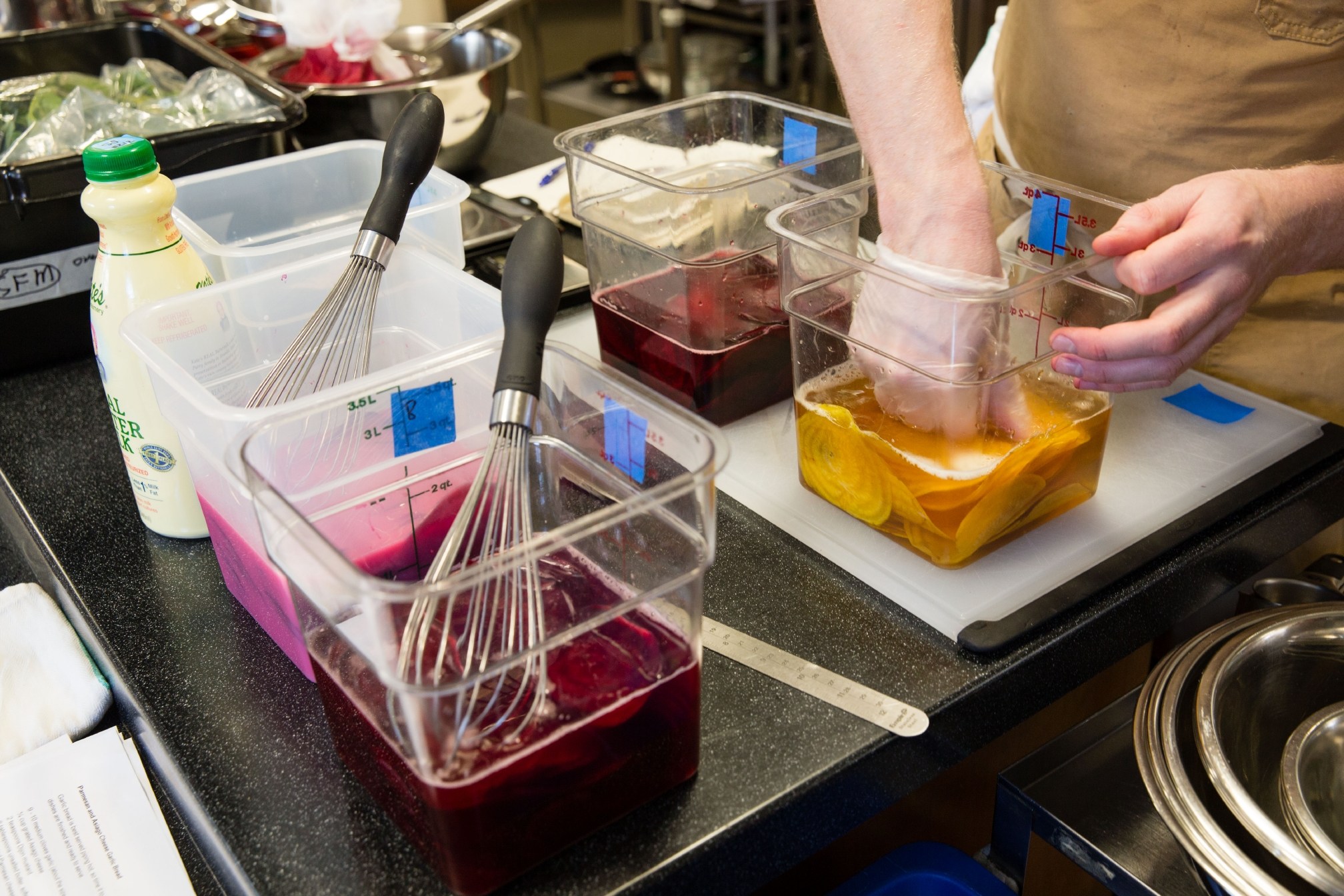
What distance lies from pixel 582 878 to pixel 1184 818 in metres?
0.31

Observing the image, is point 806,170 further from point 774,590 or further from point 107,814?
point 107,814

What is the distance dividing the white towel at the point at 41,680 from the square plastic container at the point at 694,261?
47 cm

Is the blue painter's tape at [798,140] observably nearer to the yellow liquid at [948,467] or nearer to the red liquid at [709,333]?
the red liquid at [709,333]

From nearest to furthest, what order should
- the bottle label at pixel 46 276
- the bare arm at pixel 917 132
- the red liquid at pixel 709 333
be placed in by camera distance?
the bare arm at pixel 917 132 → the red liquid at pixel 709 333 → the bottle label at pixel 46 276

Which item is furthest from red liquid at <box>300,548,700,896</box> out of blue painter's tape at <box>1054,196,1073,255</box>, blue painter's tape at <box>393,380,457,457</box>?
blue painter's tape at <box>1054,196,1073,255</box>

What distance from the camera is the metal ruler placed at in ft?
2.03

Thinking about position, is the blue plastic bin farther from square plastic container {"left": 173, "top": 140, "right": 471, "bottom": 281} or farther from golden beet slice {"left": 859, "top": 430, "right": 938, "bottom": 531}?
square plastic container {"left": 173, "top": 140, "right": 471, "bottom": 281}

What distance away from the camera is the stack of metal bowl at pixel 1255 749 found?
21.5 inches

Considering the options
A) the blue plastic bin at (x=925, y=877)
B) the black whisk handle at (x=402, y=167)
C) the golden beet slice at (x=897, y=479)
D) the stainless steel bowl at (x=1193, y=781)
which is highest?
the black whisk handle at (x=402, y=167)

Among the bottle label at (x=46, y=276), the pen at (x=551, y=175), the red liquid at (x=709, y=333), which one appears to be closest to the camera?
the red liquid at (x=709, y=333)

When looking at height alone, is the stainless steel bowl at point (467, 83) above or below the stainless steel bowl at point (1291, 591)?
above

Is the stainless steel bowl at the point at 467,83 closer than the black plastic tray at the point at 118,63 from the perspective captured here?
No

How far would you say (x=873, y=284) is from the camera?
0.70 m

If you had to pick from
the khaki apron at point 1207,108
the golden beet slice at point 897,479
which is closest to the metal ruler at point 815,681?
the golden beet slice at point 897,479
